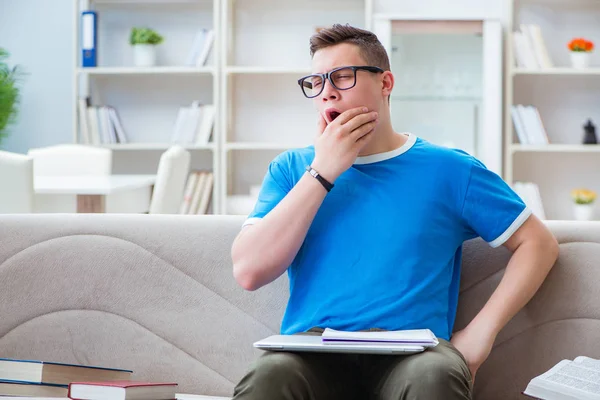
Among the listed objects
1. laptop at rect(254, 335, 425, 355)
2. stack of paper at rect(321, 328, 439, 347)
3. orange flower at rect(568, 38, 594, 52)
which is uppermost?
orange flower at rect(568, 38, 594, 52)

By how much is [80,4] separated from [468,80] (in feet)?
7.96

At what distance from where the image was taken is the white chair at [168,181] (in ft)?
11.1

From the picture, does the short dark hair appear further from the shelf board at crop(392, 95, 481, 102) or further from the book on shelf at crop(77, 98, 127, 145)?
the book on shelf at crop(77, 98, 127, 145)

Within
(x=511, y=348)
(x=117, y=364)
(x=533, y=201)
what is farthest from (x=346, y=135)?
(x=533, y=201)

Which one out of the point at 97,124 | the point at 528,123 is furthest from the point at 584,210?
the point at 97,124

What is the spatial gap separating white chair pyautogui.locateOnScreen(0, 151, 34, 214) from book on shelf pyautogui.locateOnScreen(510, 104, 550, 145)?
2.95 metres

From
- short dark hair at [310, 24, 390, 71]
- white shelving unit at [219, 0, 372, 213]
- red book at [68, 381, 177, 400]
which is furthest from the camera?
white shelving unit at [219, 0, 372, 213]

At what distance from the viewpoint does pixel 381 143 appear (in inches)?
65.0

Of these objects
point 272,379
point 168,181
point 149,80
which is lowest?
point 272,379

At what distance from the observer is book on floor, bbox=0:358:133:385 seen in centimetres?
155

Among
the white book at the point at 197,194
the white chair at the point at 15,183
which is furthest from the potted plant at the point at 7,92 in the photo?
the white chair at the point at 15,183

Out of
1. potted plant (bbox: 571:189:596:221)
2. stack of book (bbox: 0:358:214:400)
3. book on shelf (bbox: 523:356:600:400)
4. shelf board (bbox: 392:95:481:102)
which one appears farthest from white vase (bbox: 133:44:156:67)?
book on shelf (bbox: 523:356:600:400)

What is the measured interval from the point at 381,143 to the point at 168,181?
75.8 inches

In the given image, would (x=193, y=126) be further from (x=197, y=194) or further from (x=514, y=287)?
(x=514, y=287)
